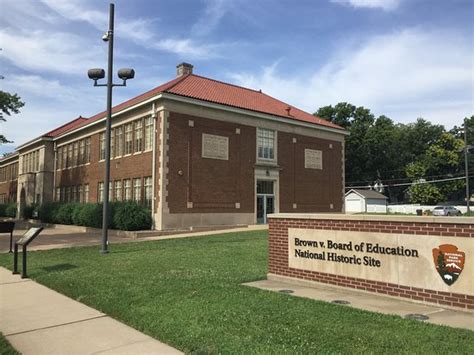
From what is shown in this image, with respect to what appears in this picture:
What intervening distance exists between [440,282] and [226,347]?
11.7 ft

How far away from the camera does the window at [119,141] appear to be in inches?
1211

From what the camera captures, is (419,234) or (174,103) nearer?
(419,234)

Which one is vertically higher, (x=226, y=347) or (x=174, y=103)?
(x=174, y=103)

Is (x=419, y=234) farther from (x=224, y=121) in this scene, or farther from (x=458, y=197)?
(x=458, y=197)

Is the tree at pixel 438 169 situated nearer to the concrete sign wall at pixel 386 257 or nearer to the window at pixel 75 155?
the window at pixel 75 155

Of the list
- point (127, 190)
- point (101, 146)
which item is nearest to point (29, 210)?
point (101, 146)

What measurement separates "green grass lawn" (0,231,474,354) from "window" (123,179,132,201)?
18463 mm

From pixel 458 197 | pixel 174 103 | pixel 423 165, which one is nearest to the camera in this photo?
pixel 174 103

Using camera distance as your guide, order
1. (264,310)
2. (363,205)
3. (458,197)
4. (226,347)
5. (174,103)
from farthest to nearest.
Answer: (458,197)
(363,205)
(174,103)
(264,310)
(226,347)


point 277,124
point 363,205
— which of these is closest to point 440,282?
point 277,124

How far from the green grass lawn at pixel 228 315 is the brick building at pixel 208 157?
15.9m

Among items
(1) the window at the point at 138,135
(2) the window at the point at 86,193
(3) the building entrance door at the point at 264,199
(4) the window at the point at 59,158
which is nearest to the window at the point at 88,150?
(2) the window at the point at 86,193

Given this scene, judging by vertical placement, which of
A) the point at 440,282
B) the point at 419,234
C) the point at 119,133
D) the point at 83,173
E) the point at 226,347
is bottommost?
the point at 226,347

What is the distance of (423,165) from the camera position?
7256 cm
